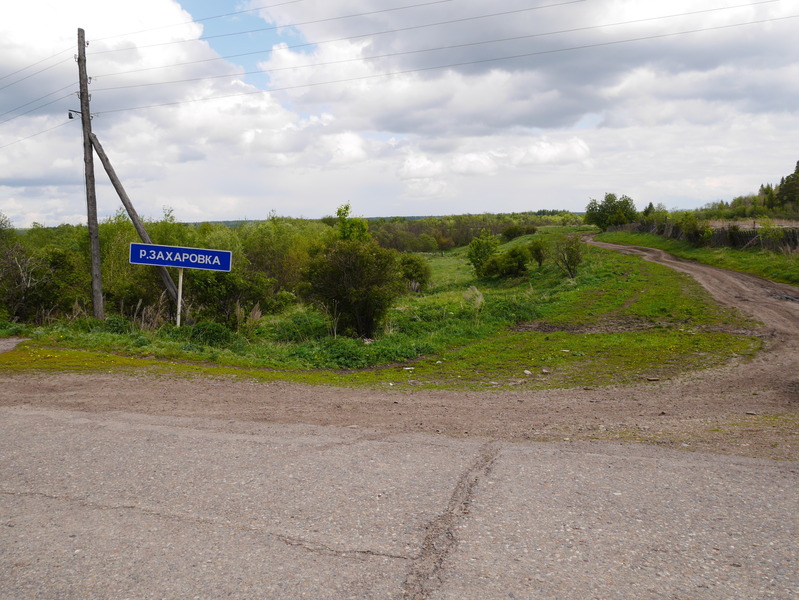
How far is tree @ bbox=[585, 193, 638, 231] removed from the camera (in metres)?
76.4

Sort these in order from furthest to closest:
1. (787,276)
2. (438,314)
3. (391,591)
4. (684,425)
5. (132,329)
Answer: (787,276), (438,314), (132,329), (684,425), (391,591)

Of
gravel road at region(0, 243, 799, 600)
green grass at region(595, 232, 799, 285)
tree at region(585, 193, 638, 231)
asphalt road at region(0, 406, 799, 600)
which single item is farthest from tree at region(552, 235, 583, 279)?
tree at region(585, 193, 638, 231)

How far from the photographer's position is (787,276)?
2464 cm

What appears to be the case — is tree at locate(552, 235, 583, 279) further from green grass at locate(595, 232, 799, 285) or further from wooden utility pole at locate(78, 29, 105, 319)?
wooden utility pole at locate(78, 29, 105, 319)

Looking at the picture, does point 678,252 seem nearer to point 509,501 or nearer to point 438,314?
point 438,314

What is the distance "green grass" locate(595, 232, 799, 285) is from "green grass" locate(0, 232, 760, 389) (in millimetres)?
6996

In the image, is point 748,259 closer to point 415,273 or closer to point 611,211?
point 415,273

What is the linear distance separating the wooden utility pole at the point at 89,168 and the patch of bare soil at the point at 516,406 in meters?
7.59

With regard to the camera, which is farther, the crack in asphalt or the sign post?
the sign post

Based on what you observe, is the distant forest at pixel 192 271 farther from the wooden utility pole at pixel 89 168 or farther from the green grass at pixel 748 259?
the green grass at pixel 748 259

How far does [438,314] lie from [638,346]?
8167 mm

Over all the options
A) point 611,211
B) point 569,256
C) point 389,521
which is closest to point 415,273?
point 569,256

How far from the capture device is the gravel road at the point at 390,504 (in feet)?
10.5

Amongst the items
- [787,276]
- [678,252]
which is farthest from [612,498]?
[678,252]
